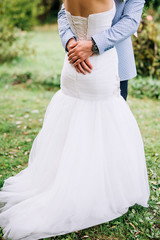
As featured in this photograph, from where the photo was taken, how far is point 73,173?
231cm

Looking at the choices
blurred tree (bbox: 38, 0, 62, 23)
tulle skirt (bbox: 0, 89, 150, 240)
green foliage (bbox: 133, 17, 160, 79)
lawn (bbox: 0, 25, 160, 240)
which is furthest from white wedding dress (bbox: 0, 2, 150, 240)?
blurred tree (bbox: 38, 0, 62, 23)

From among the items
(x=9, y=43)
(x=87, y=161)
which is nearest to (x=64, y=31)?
(x=87, y=161)

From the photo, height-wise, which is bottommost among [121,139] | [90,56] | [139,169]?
[139,169]

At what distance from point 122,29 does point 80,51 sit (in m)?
0.38

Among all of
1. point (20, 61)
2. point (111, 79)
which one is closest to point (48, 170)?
point (111, 79)

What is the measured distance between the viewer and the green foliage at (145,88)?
19.5 ft

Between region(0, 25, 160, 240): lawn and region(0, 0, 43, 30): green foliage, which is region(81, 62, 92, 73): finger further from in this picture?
region(0, 0, 43, 30): green foliage

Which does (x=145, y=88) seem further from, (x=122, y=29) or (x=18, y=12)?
(x=18, y=12)

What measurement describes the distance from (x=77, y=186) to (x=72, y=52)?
1.03 m

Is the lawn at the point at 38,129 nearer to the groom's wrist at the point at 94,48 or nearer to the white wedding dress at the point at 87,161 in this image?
the white wedding dress at the point at 87,161

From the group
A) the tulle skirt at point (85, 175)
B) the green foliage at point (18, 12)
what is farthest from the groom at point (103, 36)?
→ the green foliage at point (18, 12)

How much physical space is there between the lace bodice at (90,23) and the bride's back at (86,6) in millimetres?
27

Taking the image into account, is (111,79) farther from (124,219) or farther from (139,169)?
(124,219)

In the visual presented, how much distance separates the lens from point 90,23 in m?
2.12
